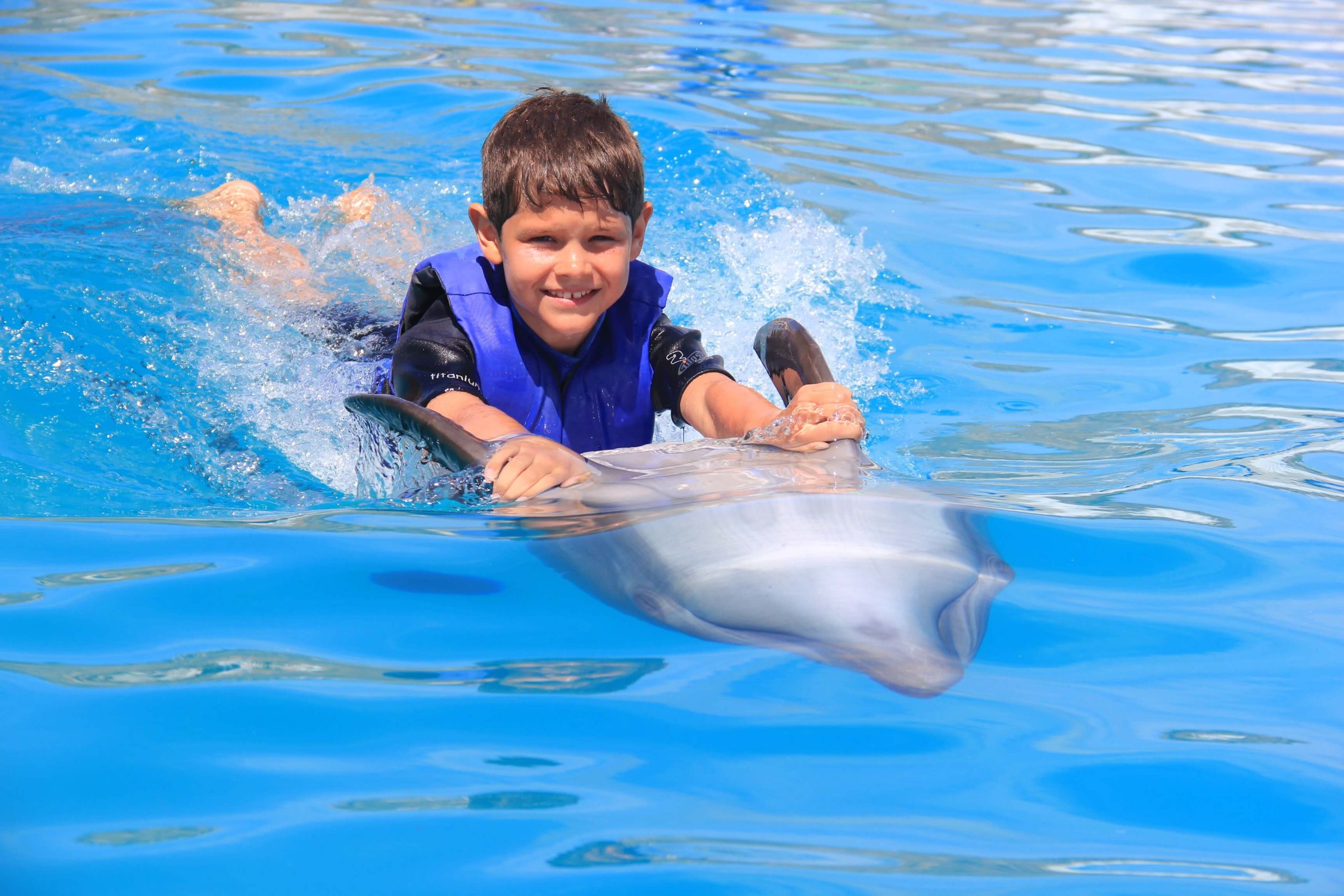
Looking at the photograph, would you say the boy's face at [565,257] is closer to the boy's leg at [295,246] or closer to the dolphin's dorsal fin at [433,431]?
the dolphin's dorsal fin at [433,431]

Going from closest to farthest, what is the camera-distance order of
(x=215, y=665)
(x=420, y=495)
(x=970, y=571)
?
1. (x=215, y=665)
2. (x=970, y=571)
3. (x=420, y=495)

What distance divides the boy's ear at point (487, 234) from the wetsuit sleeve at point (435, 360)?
17 cm

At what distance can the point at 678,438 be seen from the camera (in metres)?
3.93

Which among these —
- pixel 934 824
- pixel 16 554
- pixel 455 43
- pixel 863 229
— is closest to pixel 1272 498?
pixel 934 824

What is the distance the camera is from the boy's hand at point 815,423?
289 centimetres

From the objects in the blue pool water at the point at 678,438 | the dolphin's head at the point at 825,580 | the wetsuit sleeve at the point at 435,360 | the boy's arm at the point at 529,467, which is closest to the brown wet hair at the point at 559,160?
the wetsuit sleeve at the point at 435,360

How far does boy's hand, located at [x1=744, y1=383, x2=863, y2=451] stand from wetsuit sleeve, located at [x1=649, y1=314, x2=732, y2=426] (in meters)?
0.46

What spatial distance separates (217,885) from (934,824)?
2.99ft

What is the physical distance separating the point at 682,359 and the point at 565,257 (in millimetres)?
497

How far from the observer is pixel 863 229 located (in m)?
5.93

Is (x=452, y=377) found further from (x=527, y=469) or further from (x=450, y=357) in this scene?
(x=527, y=469)

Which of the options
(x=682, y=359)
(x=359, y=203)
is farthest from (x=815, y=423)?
(x=359, y=203)

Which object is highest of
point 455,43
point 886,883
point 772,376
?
point 455,43

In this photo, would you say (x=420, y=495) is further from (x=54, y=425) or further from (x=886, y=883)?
(x=886, y=883)
